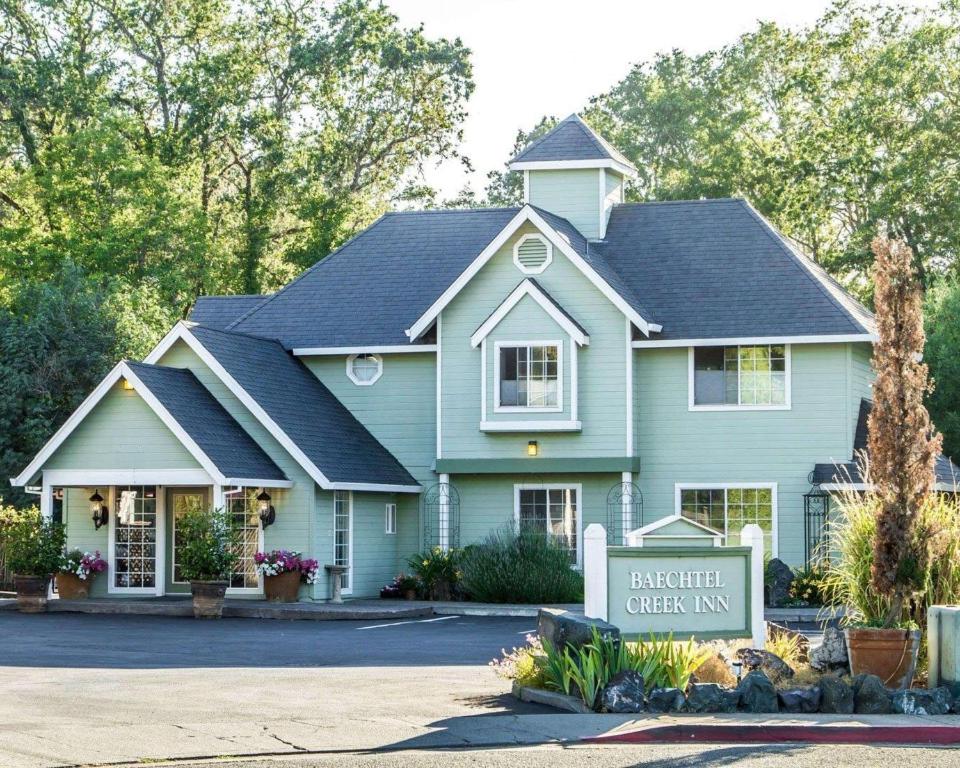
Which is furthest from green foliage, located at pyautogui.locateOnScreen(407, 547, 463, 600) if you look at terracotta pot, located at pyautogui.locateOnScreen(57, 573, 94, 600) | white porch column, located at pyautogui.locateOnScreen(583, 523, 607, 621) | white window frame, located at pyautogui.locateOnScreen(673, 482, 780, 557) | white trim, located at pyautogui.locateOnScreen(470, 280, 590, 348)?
white porch column, located at pyautogui.locateOnScreen(583, 523, 607, 621)

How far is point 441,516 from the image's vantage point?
33625 millimetres

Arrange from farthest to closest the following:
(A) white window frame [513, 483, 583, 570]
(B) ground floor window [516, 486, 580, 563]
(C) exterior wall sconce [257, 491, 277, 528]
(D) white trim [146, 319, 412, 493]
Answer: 1. (B) ground floor window [516, 486, 580, 563]
2. (A) white window frame [513, 483, 583, 570]
3. (C) exterior wall sconce [257, 491, 277, 528]
4. (D) white trim [146, 319, 412, 493]

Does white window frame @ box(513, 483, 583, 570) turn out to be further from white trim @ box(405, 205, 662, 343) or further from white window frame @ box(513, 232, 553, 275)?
white window frame @ box(513, 232, 553, 275)

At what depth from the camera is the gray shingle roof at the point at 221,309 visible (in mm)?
38812

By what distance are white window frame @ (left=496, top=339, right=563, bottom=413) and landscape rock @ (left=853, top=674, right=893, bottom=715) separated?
17340mm

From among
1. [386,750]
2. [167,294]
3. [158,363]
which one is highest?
[167,294]

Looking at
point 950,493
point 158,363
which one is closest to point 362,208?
point 158,363

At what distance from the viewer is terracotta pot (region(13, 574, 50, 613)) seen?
94.1 feet

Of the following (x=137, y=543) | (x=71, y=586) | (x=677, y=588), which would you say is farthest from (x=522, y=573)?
(x=677, y=588)

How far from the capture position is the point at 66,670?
18156 mm

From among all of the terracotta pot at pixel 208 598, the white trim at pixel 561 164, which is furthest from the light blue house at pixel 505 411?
the terracotta pot at pixel 208 598

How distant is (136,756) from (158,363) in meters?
20.5

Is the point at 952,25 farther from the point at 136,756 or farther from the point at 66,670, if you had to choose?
the point at 136,756

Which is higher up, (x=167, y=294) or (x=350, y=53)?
(x=350, y=53)
